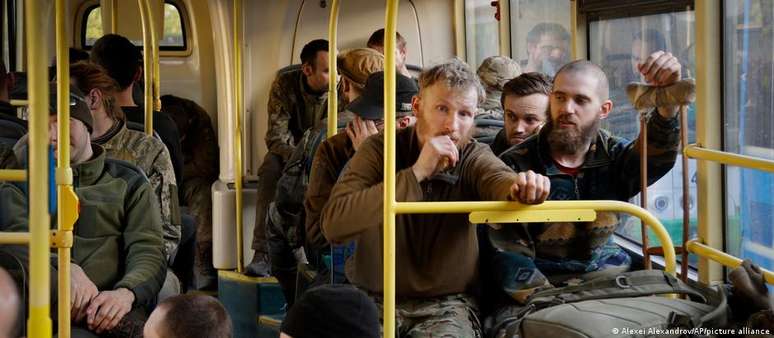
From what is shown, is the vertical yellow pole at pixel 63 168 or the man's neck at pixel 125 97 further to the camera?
the man's neck at pixel 125 97

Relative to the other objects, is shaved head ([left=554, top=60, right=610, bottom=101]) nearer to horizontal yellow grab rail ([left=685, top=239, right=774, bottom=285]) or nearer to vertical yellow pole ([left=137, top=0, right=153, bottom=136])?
horizontal yellow grab rail ([left=685, top=239, right=774, bottom=285])

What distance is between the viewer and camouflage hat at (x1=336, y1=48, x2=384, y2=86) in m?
5.91

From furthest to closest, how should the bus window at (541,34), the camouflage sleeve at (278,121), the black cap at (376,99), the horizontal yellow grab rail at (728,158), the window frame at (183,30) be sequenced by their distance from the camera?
the window frame at (183,30) → the camouflage sleeve at (278,121) → the bus window at (541,34) → the black cap at (376,99) → the horizontal yellow grab rail at (728,158)

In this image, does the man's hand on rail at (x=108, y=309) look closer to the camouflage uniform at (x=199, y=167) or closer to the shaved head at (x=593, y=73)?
the shaved head at (x=593, y=73)

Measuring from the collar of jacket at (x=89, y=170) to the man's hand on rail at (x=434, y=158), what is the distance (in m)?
1.38

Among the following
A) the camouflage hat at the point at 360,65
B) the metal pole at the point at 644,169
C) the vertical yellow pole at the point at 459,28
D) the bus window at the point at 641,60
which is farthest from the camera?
the vertical yellow pole at the point at 459,28

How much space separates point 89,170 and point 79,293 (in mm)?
508

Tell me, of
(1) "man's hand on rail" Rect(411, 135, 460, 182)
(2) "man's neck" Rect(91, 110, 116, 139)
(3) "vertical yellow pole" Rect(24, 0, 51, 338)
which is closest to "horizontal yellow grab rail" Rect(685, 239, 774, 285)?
(1) "man's hand on rail" Rect(411, 135, 460, 182)

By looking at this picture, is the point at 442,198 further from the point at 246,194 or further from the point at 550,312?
the point at 246,194

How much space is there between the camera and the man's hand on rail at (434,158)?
3967mm

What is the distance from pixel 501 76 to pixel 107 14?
3.26 m

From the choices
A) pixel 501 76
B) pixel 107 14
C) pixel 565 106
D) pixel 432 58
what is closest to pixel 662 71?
pixel 565 106

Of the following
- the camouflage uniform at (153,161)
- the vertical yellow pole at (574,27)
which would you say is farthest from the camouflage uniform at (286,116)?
the vertical yellow pole at (574,27)

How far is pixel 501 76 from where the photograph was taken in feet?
20.8
